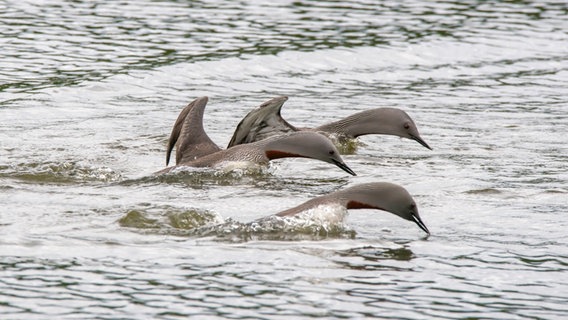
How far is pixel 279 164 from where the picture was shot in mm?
13883

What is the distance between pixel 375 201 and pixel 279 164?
3.42 m

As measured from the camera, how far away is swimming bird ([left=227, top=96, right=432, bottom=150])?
45.3 ft

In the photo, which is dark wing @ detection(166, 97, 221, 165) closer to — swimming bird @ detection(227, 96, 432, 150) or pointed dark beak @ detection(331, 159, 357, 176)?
swimming bird @ detection(227, 96, 432, 150)

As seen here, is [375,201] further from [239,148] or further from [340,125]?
[340,125]

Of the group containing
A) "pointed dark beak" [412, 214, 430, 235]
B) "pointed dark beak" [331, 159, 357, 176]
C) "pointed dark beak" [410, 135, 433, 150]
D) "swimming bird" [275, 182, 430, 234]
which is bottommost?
"pointed dark beak" [410, 135, 433, 150]

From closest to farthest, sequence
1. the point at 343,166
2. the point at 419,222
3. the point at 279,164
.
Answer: the point at 419,222, the point at 343,166, the point at 279,164

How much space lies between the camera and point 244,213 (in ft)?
36.7

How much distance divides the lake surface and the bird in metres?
0.21

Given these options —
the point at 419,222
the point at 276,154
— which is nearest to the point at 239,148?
the point at 276,154

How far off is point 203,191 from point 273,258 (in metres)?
2.67

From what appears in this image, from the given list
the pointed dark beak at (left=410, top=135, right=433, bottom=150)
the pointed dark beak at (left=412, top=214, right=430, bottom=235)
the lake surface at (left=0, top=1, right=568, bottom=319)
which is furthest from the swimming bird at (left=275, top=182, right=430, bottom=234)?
the pointed dark beak at (left=410, top=135, right=433, bottom=150)

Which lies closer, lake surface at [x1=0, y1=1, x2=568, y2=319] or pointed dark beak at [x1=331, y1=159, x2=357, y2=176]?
lake surface at [x1=0, y1=1, x2=568, y2=319]

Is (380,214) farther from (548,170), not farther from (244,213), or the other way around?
(548,170)

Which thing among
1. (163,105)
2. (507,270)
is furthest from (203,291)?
(163,105)
